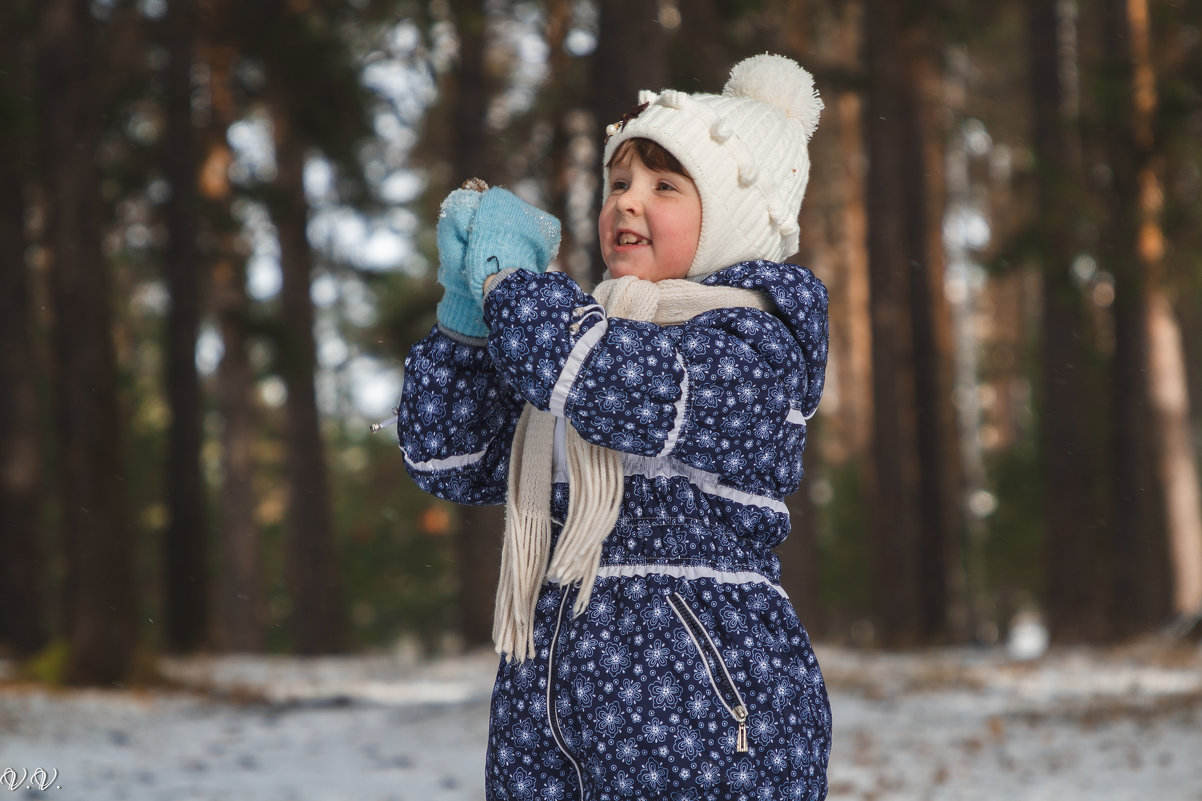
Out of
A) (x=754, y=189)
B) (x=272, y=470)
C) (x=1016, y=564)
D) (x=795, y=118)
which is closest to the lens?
(x=754, y=189)

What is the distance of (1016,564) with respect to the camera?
22938 mm

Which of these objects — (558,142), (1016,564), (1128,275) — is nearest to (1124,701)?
(1128,275)

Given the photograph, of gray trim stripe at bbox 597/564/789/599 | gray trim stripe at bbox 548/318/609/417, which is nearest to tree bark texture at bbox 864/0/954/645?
gray trim stripe at bbox 597/564/789/599

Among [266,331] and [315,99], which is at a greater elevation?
[315,99]

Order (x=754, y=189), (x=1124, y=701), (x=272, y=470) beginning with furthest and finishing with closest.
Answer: (x=272, y=470) → (x=1124, y=701) → (x=754, y=189)

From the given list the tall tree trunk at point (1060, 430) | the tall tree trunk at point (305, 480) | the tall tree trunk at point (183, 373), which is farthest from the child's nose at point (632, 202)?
the tall tree trunk at point (305, 480)

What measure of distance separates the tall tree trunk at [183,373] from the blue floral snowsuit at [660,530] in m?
11.2

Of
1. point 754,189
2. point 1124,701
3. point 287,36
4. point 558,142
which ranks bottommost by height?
point 1124,701

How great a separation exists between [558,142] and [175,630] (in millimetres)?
6207

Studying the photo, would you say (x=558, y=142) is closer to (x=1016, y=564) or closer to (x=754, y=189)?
(x=754, y=189)

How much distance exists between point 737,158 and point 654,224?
0.20 metres

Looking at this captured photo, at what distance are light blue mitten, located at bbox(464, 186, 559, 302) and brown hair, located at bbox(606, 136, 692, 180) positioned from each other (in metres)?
0.26

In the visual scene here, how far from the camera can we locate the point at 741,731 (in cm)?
214

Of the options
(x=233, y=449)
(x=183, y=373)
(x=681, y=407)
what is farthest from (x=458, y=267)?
(x=233, y=449)
